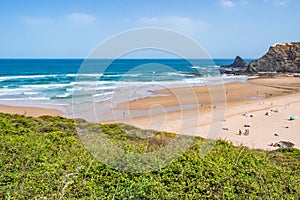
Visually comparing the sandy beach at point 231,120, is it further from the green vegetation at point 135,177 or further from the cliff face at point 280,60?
the cliff face at point 280,60

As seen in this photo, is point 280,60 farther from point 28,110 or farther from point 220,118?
point 28,110

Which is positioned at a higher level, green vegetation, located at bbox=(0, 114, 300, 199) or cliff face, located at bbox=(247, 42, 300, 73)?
cliff face, located at bbox=(247, 42, 300, 73)

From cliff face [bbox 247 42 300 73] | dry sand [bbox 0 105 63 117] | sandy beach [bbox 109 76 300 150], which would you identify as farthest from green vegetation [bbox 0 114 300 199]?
cliff face [bbox 247 42 300 73]

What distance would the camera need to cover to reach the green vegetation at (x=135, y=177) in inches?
187

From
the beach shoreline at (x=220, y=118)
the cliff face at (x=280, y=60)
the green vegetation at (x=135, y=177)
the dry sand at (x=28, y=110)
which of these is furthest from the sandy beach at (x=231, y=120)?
the cliff face at (x=280, y=60)

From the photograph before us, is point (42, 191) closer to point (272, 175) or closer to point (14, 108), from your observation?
point (272, 175)

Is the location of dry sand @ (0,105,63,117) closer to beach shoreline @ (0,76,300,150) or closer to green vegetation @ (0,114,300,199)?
beach shoreline @ (0,76,300,150)

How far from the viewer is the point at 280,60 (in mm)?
64000

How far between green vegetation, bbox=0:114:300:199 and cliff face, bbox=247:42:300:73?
61.4 m

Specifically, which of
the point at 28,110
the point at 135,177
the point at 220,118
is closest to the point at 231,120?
the point at 220,118

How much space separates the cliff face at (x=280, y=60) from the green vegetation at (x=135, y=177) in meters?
61.4

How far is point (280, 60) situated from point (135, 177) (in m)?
66.6

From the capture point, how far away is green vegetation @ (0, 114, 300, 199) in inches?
187

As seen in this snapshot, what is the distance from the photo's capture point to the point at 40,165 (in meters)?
5.62
